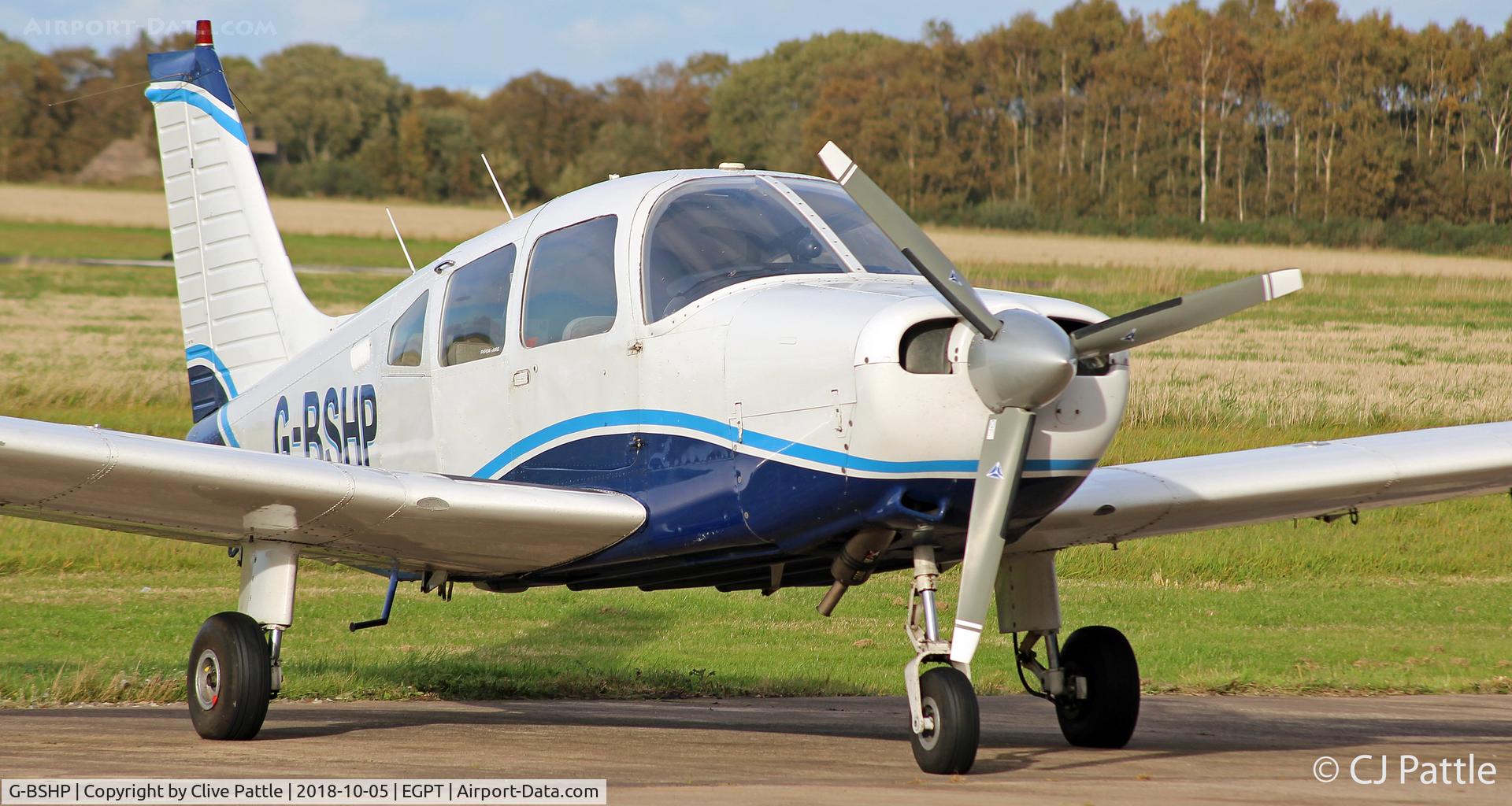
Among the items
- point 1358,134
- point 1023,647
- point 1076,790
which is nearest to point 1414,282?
point 1358,134

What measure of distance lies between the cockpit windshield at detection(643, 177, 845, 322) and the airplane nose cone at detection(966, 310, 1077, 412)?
1283 millimetres

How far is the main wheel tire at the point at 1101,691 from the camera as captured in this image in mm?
8133

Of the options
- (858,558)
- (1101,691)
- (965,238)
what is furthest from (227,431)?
(965,238)

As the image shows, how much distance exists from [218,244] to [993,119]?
54.8 metres

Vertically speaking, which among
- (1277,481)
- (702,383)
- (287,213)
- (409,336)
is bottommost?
(1277,481)

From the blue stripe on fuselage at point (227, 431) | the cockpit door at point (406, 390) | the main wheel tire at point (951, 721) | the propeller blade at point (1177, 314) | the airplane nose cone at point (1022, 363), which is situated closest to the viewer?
the airplane nose cone at point (1022, 363)

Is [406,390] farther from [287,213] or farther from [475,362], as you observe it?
[287,213]

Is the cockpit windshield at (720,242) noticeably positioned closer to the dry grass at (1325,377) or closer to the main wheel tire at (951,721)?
the main wheel tire at (951,721)

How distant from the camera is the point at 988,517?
615cm

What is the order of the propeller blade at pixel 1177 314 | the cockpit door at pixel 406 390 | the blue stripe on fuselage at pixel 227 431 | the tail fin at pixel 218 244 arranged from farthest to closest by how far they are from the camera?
the tail fin at pixel 218 244 < the blue stripe on fuselage at pixel 227 431 < the cockpit door at pixel 406 390 < the propeller blade at pixel 1177 314

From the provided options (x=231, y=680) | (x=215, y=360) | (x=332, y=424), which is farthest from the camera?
(x=215, y=360)

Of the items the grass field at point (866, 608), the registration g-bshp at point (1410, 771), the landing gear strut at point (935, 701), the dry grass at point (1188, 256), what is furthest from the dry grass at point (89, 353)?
the dry grass at point (1188, 256)

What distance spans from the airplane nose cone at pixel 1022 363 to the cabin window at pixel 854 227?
4.13 feet

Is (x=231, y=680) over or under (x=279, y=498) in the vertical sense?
under
